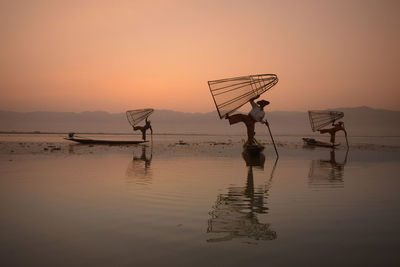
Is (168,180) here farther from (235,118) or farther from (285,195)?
(235,118)

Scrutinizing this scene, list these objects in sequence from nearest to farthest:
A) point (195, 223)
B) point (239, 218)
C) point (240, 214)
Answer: point (195, 223) → point (239, 218) → point (240, 214)

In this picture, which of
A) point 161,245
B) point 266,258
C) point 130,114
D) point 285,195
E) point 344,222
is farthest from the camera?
point 130,114

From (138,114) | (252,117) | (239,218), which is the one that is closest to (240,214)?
(239,218)

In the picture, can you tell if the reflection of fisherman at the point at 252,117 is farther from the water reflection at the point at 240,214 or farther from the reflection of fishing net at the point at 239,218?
the reflection of fishing net at the point at 239,218

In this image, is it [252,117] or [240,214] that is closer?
[240,214]

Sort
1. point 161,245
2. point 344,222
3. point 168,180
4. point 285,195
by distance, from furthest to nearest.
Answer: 1. point 168,180
2. point 285,195
3. point 344,222
4. point 161,245

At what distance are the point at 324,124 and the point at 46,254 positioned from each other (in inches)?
1623

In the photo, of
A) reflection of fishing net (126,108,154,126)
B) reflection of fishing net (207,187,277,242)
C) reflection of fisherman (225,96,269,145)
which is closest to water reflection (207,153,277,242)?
reflection of fishing net (207,187,277,242)

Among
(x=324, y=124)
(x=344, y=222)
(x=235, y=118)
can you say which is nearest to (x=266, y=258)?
(x=344, y=222)

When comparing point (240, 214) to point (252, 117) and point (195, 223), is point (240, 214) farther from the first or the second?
point (252, 117)

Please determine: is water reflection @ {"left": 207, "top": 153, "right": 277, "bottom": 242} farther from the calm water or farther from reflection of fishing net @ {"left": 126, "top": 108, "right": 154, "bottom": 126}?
reflection of fishing net @ {"left": 126, "top": 108, "right": 154, "bottom": 126}

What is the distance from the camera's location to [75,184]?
9.62m

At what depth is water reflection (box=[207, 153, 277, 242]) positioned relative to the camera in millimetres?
4977

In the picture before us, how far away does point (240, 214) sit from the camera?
634 cm
